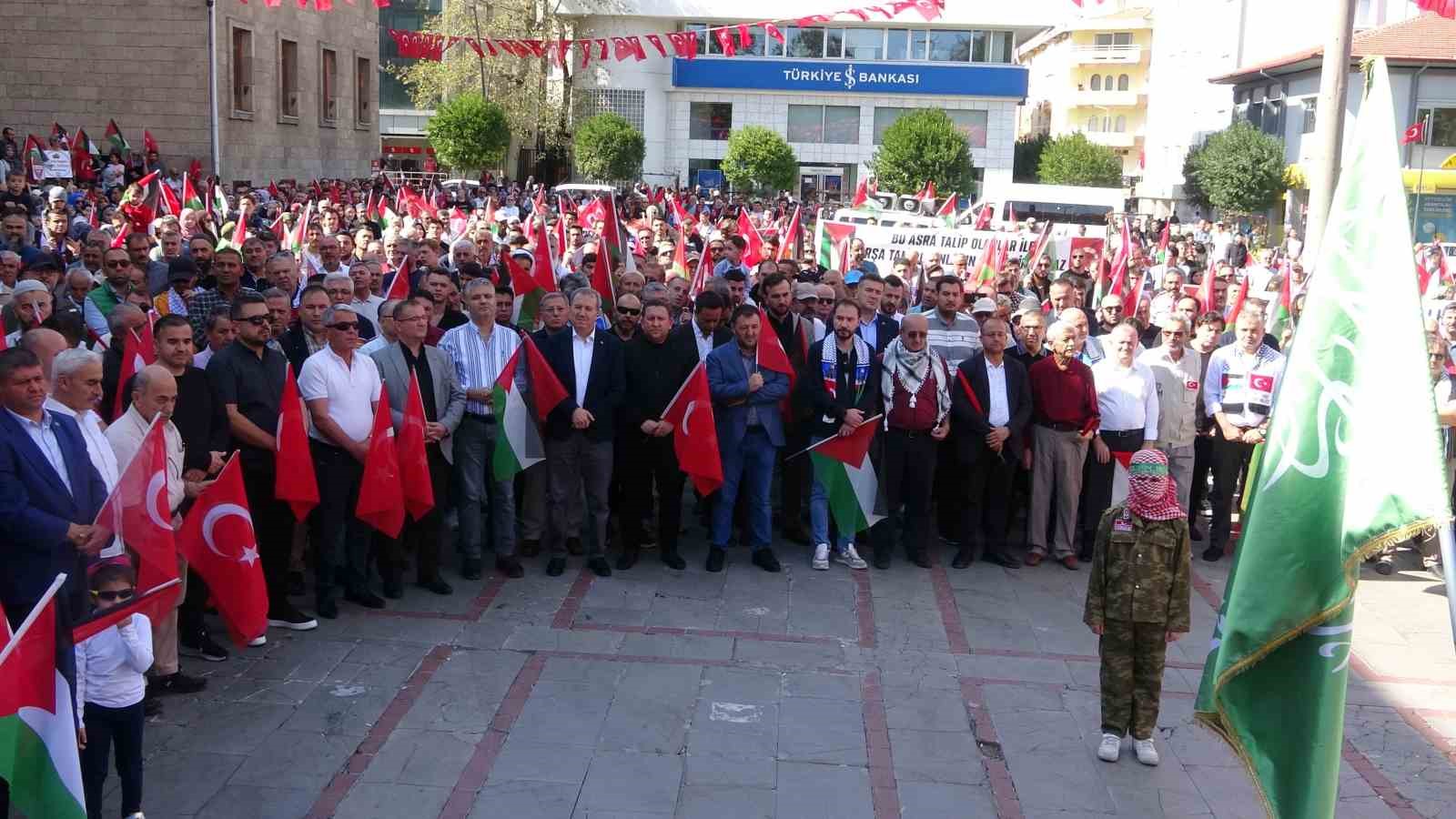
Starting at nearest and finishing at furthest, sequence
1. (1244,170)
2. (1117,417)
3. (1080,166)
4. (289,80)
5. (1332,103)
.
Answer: (1117,417) < (1332,103) < (289,80) < (1244,170) < (1080,166)

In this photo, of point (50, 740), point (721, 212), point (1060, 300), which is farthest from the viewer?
point (721, 212)

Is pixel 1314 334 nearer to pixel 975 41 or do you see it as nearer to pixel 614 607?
pixel 614 607

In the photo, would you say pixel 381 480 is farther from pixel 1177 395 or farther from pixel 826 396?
pixel 1177 395

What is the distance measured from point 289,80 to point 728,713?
111 ft

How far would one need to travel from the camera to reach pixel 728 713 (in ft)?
21.0

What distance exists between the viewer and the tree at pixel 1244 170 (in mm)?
43562

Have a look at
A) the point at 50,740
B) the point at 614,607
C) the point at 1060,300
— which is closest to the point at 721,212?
the point at 1060,300

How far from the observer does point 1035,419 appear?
9.21 m

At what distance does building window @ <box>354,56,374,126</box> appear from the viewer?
134 ft

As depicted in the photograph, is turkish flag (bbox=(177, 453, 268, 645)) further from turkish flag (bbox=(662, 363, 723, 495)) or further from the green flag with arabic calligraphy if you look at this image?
the green flag with arabic calligraphy

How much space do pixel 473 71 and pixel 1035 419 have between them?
43.5m

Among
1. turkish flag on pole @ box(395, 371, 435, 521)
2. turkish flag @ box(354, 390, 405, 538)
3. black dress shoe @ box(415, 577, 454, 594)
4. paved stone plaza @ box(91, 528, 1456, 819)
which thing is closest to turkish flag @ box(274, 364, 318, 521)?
turkish flag @ box(354, 390, 405, 538)

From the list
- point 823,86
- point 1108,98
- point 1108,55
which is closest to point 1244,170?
point 823,86

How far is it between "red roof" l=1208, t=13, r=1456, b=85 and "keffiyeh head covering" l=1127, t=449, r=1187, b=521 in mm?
38288
